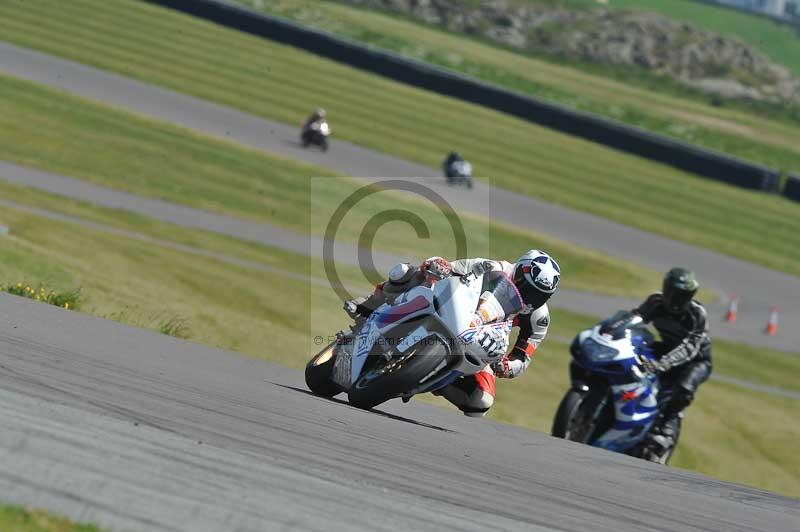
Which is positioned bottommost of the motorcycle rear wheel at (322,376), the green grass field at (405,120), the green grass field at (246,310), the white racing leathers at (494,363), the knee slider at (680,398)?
the green grass field at (405,120)

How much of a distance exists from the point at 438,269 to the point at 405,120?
3023cm

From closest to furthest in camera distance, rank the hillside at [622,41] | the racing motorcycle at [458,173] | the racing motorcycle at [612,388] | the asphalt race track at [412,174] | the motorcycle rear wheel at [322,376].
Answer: the motorcycle rear wheel at [322,376] → the racing motorcycle at [612,388] → the asphalt race track at [412,174] → the racing motorcycle at [458,173] → the hillside at [622,41]

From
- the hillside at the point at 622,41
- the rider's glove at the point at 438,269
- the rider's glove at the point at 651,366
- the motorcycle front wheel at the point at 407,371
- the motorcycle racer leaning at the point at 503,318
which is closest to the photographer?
the motorcycle front wheel at the point at 407,371

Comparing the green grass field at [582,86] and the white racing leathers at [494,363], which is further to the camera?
the green grass field at [582,86]

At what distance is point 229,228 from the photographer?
71.7ft

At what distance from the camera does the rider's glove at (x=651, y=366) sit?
36.1 ft

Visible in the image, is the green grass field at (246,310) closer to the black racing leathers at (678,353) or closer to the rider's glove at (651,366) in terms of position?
the black racing leathers at (678,353)

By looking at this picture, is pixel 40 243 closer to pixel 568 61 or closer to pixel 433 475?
pixel 433 475

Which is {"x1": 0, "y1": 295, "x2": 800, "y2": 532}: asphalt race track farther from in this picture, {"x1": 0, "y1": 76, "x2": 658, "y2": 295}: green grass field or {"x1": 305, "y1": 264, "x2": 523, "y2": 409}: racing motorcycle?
{"x1": 0, "y1": 76, "x2": 658, "y2": 295}: green grass field

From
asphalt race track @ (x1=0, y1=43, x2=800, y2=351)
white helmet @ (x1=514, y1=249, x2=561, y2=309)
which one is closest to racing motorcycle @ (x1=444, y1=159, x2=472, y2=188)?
asphalt race track @ (x1=0, y1=43, x2=800, y2=351)

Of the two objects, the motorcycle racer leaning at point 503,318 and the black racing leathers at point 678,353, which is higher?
the motorcycle racer leaning at point 503,318

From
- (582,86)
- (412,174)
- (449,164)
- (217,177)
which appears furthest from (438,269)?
(582,86)

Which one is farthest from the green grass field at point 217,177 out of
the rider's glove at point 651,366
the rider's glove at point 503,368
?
the rider's glove at point 503,368

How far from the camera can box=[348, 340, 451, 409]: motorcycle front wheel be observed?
735cm
